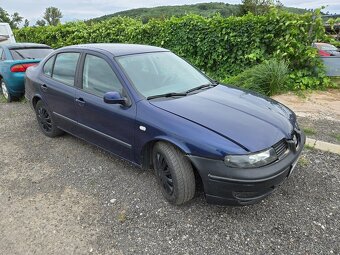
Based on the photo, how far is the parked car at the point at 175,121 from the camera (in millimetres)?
2475

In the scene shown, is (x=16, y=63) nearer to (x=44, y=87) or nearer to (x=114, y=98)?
(x=44, y=87)

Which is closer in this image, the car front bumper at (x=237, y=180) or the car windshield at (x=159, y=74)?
the car front bumper at (x=237, y=180)

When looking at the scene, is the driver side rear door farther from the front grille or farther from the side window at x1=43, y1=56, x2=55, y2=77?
the front grille

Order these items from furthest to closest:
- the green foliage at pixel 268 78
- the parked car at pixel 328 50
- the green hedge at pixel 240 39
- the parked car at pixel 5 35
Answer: the parked car at pixel 5 35, the parked car at pixel 328 50, the green hedge at pixel 240 39, the green foliage at pixel 268 78

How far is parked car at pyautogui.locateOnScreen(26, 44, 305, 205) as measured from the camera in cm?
247

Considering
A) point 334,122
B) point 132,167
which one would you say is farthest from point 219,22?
point 132,167

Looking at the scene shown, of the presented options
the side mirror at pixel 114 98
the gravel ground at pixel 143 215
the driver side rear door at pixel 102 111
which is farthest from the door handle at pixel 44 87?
the side mirror at pixel 114 98

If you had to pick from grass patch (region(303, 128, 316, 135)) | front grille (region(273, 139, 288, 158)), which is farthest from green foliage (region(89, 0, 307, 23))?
front grille (region(273, 139, 288, 158))

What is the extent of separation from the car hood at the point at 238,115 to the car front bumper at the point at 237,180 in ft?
0.70

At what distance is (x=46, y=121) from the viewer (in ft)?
15.7

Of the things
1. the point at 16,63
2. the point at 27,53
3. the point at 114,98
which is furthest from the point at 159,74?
the point at 27,53

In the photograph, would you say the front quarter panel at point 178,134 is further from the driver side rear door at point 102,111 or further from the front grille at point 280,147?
the front grille at point 280,147

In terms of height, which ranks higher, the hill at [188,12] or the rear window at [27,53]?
the hill at [188,12]

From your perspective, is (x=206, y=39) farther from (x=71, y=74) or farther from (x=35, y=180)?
(x=35, y=180)
